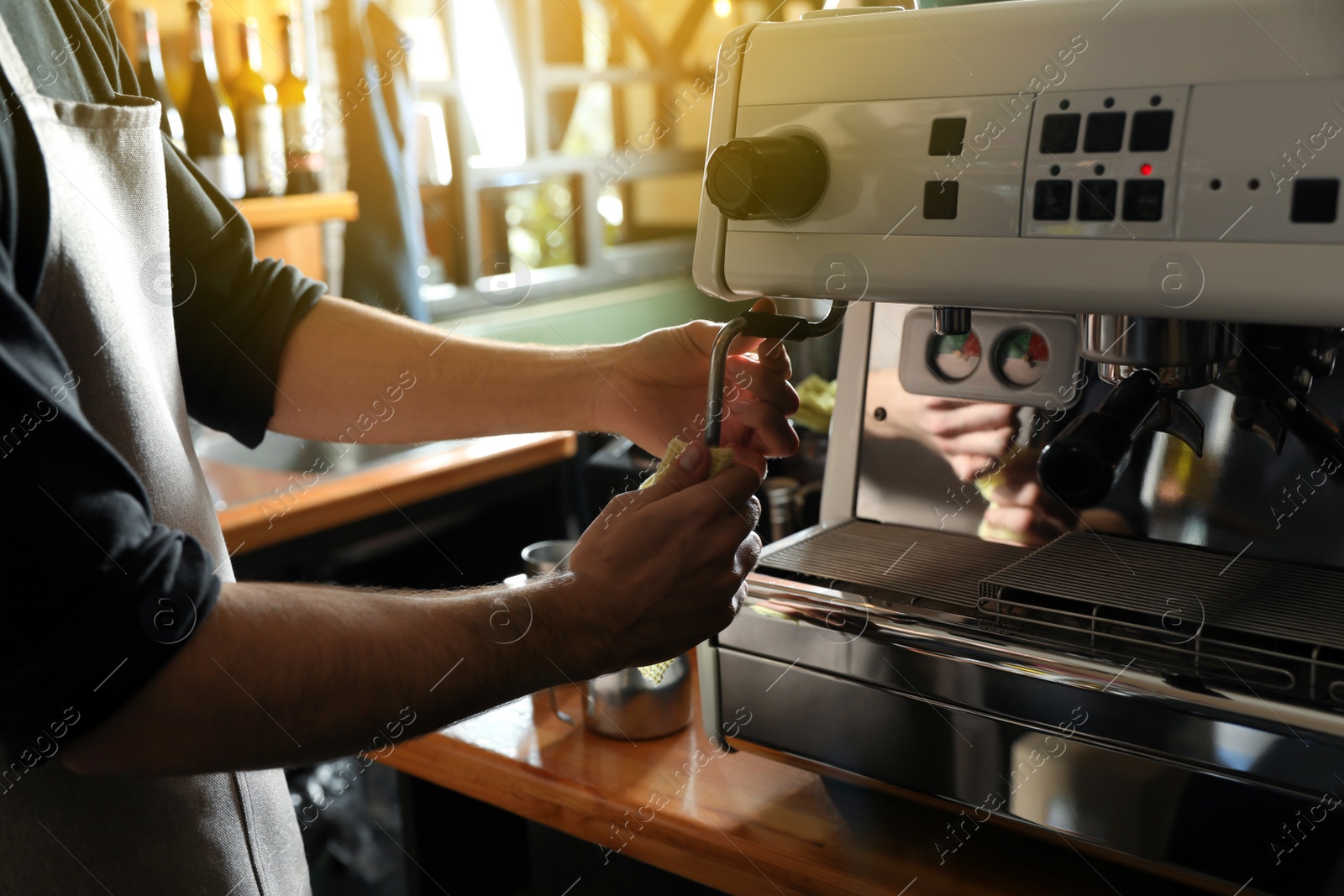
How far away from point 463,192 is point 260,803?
7.39 ft

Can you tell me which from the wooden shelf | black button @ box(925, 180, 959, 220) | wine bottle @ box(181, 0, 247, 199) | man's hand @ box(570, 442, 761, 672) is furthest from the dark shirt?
wine bottle @ box(181, 0, 247, 199)

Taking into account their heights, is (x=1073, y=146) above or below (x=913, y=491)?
above

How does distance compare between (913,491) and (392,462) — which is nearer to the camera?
(913,491)

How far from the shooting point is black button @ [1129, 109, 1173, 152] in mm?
533

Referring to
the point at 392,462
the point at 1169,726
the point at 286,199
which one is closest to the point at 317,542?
the point at 392,462

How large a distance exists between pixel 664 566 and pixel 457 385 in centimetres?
38

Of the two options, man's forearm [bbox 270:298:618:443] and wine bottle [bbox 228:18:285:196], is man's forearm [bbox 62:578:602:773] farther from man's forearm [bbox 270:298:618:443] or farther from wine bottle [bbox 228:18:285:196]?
wine bottle [bbox 228:18:285:196]

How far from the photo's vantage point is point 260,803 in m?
0.77

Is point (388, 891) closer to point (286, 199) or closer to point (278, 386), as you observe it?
point (286, 199)

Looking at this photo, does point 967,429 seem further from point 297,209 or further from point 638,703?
point 297,209

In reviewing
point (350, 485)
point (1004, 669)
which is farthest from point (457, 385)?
point (350, 485)

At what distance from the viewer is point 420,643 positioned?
565 millimetres

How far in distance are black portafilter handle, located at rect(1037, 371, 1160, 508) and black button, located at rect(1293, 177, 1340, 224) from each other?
6.4 inches

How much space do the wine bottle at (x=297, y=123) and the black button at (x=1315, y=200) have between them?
6.28 ft
